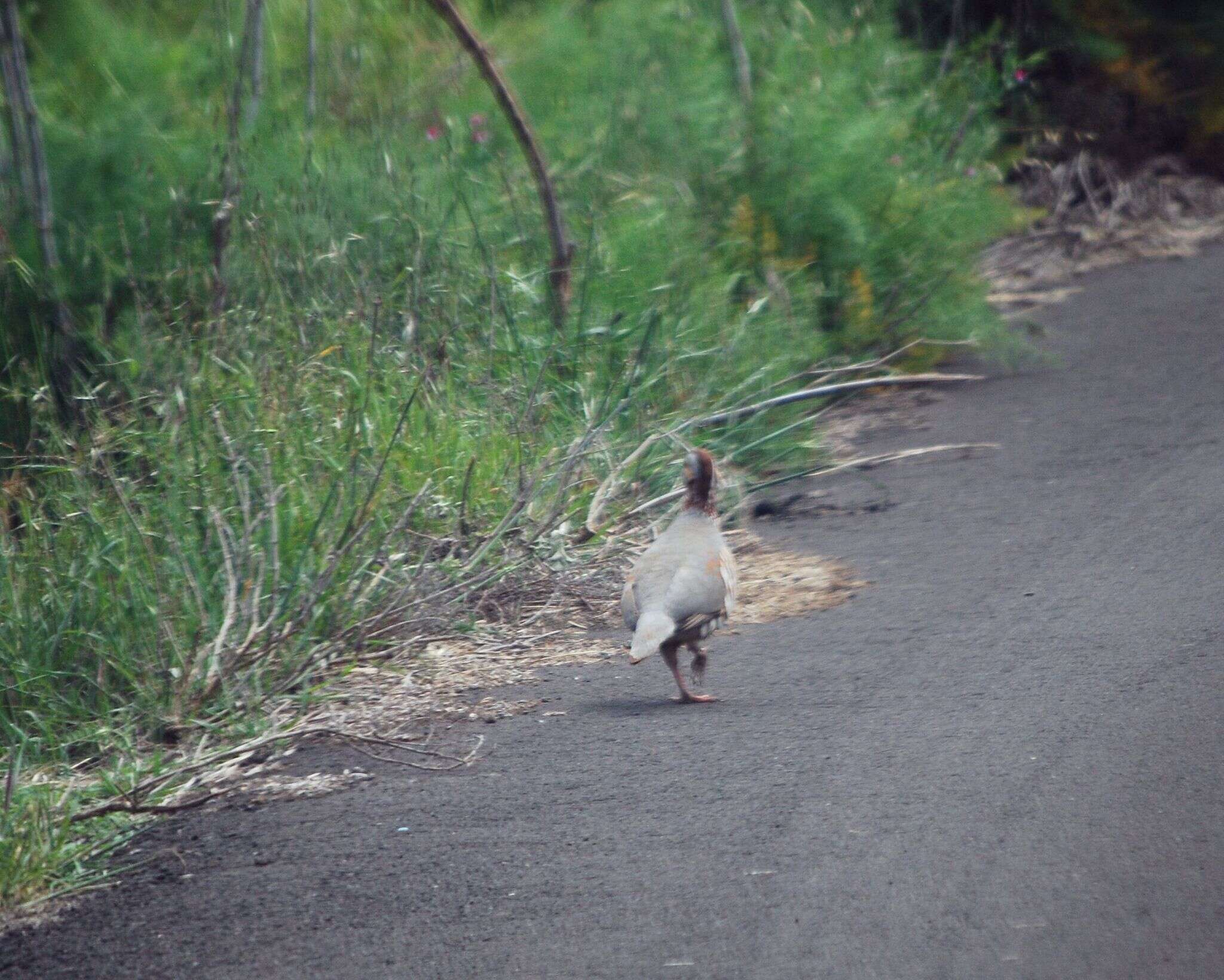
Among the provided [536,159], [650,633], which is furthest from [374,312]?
[650,633]

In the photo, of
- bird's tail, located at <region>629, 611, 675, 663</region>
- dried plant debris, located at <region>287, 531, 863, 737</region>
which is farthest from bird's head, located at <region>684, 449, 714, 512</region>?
dried plant debris, located at <region>287, 531, 863, 737</region>

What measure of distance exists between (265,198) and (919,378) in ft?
12.6

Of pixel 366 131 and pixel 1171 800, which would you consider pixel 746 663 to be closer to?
pixel 1171 800

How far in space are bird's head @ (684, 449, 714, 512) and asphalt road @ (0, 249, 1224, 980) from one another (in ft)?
2.17

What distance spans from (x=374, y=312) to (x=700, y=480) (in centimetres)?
246

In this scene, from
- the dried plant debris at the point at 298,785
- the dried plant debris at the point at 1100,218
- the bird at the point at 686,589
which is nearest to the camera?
the dried plant debris at the point at 298,785

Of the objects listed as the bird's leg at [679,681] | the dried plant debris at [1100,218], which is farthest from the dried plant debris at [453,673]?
the dried plant debris at [1100,218]

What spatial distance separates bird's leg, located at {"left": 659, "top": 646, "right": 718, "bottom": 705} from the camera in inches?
189

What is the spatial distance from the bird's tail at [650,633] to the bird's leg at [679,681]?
6.2 inches

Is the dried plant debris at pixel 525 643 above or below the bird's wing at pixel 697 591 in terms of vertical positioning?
below

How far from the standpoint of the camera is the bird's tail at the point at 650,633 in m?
4.45

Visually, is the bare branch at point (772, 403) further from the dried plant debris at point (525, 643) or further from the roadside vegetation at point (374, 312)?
the dried plant debris at point (525, 643)

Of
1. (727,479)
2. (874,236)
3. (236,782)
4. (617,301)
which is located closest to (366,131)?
(617,301)

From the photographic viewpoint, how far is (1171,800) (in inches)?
149
